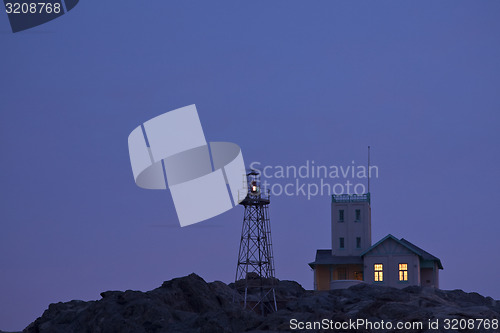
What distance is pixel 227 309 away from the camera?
50.4 metres

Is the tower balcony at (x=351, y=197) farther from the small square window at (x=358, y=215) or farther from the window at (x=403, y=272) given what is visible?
the window at (x=403, y=272)

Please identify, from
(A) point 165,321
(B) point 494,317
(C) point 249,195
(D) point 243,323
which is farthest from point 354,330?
(C) point 249,195

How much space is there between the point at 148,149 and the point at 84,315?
14.6 m

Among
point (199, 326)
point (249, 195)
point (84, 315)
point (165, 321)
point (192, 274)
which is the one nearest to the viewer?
point (199, 326)

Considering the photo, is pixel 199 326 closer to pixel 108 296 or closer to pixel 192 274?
pixel 108 296

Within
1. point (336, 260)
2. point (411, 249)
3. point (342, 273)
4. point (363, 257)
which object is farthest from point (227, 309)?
point (411, 249)

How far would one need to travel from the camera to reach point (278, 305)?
6425 cm

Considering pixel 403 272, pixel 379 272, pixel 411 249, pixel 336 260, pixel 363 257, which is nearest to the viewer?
pixel 411 249

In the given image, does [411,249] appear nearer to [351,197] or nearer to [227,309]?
[351,197]

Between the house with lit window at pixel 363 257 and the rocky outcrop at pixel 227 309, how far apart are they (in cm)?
387

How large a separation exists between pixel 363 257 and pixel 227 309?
73.6 feet

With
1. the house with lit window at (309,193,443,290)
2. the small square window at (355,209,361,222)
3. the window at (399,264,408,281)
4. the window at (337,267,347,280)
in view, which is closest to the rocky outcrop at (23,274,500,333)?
the house with lit window at (309,193,443,290)

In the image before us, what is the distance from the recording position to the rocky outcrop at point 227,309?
155ft

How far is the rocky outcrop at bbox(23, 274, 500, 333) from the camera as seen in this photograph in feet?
155
